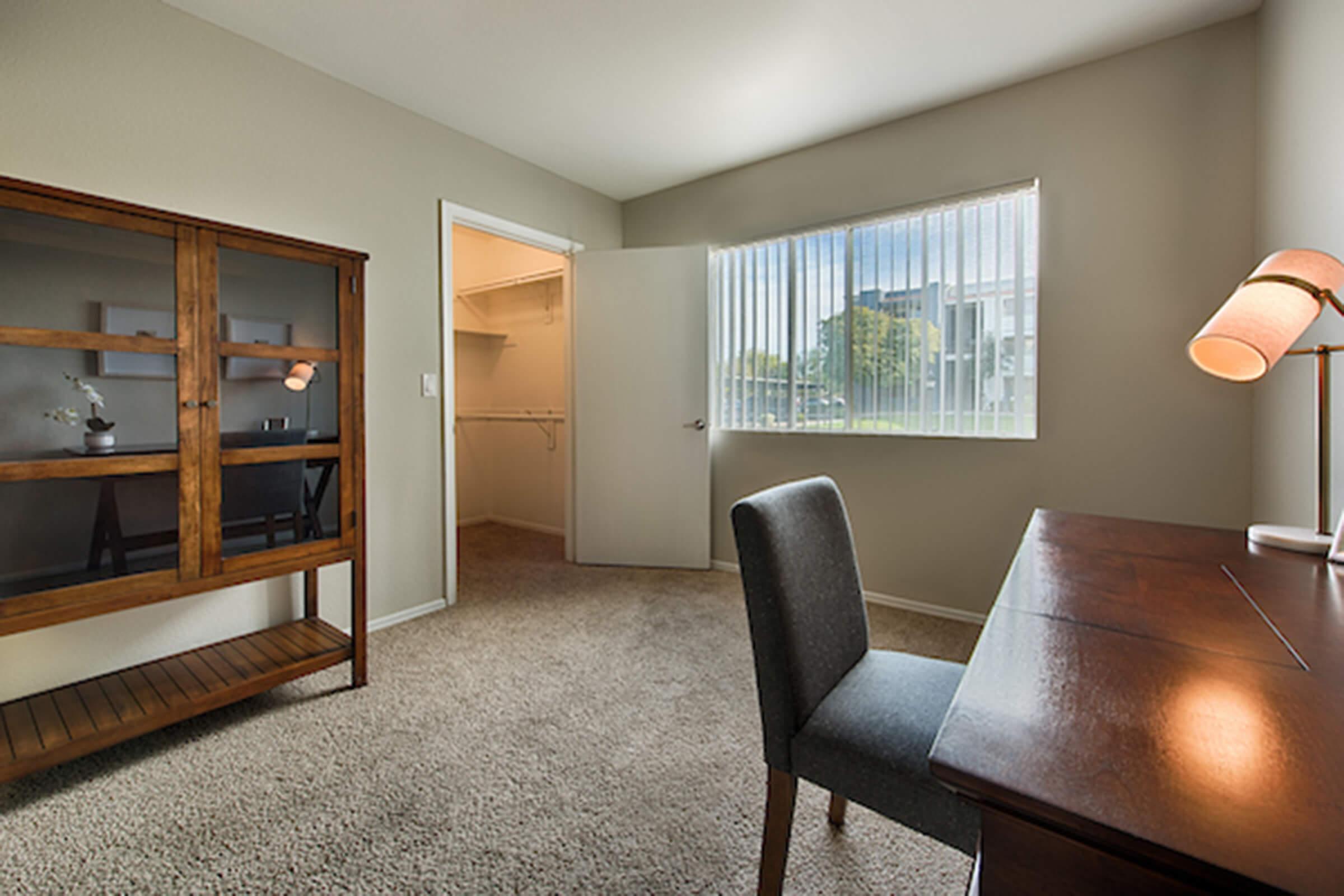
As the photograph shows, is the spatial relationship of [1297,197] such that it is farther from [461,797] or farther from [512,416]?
[512,416]

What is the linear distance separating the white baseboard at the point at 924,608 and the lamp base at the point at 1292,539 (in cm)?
142

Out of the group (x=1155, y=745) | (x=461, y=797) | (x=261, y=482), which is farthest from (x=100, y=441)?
(x=1155, y=745)

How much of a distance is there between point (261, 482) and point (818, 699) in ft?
6.14

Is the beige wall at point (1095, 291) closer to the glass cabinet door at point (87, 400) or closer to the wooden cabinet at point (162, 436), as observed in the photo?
the wooden cabinet at point (162, 436)

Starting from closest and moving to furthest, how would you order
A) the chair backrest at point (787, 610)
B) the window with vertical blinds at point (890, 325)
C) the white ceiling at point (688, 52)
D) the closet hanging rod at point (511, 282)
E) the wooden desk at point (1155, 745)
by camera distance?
the wooden desk at point (1155, 745) → the chair backrest at point (787, 610) → the white ceiling at point (688, 52) → the window with vertical blinds at point (890, 325) → the closet hanging rod at point (511, 282)

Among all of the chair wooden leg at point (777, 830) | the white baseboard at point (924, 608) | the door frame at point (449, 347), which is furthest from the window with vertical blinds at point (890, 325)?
the chair wooden leg at point (777, 830)

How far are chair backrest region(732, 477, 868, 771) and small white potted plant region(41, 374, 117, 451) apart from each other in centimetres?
180

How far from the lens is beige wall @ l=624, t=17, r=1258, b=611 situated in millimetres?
2162

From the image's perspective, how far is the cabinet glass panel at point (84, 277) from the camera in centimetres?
146

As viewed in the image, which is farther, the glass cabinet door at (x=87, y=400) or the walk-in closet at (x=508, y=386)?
the walk-in closet at (x=508, y=386)

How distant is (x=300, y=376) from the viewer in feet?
6.43

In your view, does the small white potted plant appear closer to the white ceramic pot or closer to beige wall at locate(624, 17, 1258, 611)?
the white ceramic pot

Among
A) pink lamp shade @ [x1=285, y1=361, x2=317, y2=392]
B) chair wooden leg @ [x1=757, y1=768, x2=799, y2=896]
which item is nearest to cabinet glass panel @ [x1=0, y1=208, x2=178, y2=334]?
pink lamp shade @ [x1=285, y1=361, x2=317, y2=392]

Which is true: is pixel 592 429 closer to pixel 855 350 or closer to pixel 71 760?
pixel 855 350
